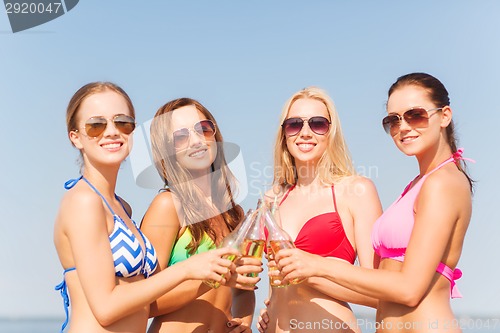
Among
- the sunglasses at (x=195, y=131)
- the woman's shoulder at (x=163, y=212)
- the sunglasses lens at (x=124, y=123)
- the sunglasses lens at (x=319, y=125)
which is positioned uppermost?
the sunglasses lens at (x=124, y=123)

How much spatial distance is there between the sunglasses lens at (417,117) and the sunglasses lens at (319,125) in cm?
108

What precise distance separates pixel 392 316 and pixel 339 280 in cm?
54

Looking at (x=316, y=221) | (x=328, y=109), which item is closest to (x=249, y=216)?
(x=316, y=221)

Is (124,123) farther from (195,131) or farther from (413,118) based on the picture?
(413,118)

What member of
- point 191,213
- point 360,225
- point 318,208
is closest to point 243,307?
point 191,213

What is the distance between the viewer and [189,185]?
5.65 meters

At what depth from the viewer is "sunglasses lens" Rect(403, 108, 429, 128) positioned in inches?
190

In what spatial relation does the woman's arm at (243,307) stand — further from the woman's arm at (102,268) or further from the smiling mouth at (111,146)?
the smiling mouth at (111,146)

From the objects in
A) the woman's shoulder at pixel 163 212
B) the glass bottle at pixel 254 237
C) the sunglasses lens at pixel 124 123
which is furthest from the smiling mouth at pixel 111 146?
the glass bottle at pixel 254 237

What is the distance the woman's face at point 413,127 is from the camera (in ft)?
15.9

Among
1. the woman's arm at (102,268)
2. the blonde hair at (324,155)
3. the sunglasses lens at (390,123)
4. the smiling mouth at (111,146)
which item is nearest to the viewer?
the woman's arm at (102,268)

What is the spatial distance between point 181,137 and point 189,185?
44 centimetres

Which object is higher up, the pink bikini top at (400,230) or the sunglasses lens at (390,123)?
the sunglasses lens at (390,123)

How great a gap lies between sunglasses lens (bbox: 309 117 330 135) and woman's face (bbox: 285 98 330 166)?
0.03 meters
